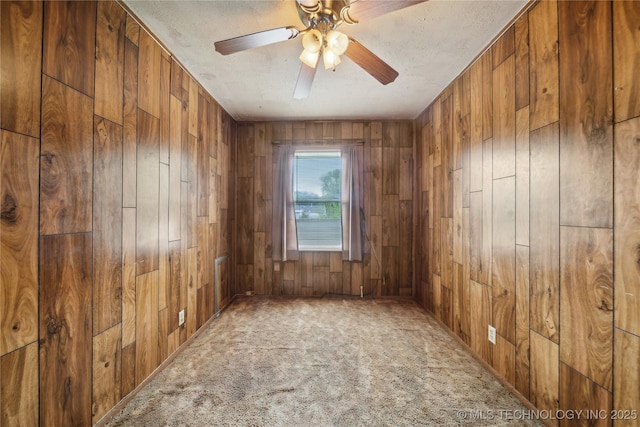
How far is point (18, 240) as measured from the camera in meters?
1.11

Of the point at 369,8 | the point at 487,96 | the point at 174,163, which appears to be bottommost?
the point at 174,163

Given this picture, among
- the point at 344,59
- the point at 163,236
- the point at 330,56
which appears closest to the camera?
the point at 330,56

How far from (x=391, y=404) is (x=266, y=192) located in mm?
2975

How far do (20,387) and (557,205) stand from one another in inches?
108

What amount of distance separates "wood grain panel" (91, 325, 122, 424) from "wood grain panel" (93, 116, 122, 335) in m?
0.07

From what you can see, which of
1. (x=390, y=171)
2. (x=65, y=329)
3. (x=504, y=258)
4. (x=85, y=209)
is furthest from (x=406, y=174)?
(x=65, y=329)

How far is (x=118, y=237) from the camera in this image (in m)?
1.65

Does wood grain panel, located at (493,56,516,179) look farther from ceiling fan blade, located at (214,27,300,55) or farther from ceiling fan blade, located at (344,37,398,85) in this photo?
ceiling fan blade, located at (214,27,300,55)

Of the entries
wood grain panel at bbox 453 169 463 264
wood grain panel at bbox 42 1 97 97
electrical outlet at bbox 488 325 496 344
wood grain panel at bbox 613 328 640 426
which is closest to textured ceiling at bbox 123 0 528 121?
wood grain panel at bbox 42 1 97 97

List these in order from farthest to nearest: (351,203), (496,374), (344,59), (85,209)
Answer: (351,203), (344,59), (496,374), (85,209)

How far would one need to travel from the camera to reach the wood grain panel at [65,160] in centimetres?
123

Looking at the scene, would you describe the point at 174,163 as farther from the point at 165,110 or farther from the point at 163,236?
the point at 163,236

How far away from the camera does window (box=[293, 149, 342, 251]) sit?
3914 millimetres

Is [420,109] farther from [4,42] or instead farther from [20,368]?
[20,368]
